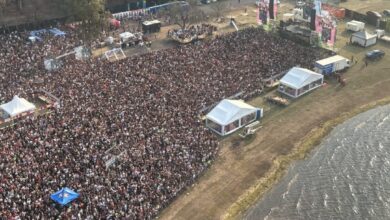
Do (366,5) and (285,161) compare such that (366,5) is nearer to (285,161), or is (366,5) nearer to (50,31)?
(285,161)

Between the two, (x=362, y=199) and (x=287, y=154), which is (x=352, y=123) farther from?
(x=362, y=199)

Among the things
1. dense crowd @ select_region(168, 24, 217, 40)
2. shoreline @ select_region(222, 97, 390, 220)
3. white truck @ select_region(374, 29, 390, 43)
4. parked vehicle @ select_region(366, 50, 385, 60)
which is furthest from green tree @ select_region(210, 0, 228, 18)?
shoreline @ select_region(222, 97, 390, 220)

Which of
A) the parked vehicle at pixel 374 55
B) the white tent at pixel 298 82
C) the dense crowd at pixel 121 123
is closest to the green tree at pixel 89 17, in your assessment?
the dense crowd at pixel 121 123

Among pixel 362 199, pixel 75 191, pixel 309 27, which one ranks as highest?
pixel 309 27

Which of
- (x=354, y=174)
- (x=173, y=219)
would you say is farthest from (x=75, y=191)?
(x=354, y=174)

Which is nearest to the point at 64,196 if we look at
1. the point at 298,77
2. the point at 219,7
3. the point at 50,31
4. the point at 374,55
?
the point at 298,77

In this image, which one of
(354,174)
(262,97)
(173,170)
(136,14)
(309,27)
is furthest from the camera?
(136,14)

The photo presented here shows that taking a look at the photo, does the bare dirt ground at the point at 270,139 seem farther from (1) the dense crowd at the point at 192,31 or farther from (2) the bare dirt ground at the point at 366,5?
(2) the bare dirt ground at the point at 366,5

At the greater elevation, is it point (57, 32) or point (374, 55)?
point (57, 32)
